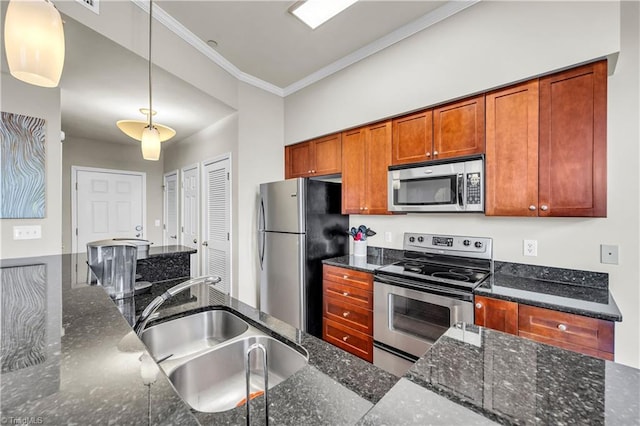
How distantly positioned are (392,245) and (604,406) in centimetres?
220

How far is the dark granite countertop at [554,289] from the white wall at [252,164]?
234cm

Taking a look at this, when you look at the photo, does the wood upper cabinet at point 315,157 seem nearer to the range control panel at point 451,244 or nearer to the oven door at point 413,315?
the range control panel at point 451,244

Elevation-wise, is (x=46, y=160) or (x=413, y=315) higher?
(x=46, y=160)

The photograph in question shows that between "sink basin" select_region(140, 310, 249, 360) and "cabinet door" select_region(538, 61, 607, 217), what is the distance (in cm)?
198

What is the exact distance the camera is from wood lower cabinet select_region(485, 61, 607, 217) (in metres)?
1.61

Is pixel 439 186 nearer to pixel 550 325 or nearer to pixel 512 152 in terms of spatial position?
pixel 512 152

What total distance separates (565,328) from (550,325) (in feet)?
0.20

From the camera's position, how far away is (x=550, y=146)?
1.74 m

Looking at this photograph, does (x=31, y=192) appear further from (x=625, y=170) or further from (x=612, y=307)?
(x=625, y=170)

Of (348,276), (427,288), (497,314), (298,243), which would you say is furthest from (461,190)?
(298,243)

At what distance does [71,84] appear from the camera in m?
2.49

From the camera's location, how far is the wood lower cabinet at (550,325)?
4.42 ft

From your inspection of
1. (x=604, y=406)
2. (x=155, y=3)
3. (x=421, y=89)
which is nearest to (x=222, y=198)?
(x=155, y=3)

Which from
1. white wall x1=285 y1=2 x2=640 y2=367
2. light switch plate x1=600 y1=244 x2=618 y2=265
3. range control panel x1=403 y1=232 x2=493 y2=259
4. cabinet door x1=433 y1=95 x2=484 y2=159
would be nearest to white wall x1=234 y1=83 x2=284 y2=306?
white wall x1=285 y1=2 x2=640 y2=367
